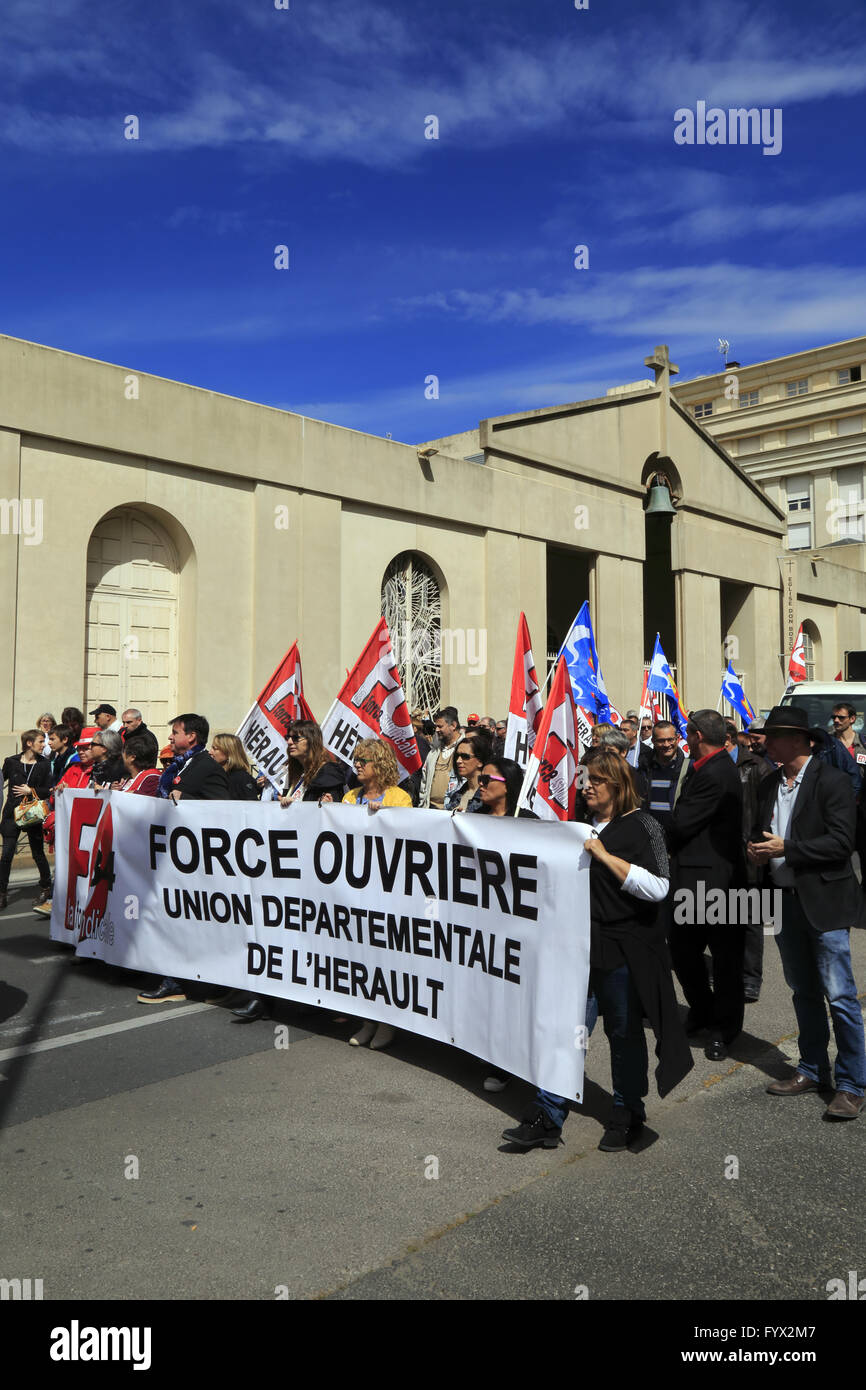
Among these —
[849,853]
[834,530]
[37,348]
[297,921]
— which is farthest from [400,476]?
[834,530]

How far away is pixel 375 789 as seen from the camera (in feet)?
20.5

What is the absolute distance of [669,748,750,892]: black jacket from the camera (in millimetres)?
5949

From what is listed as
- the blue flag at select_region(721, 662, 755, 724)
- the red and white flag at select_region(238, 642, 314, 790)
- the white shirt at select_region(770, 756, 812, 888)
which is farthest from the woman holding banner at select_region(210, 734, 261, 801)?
the blue flag at select_region(721, 662, 755, 724)

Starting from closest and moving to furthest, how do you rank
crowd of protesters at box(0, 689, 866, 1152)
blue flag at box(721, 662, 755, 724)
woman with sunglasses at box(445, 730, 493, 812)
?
crowd of protesters at box(0, 689, 866, 1152) < woman with sunglasses at box(445, 730, 493, 812) < blue flag at box(721, 662, 755, 724)

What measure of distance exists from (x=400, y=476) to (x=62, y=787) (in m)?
11.9

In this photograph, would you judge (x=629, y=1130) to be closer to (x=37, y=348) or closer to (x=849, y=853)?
(x=849, y=853)

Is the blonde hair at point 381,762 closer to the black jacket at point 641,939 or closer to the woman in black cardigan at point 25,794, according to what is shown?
the black jacket at point 641,939

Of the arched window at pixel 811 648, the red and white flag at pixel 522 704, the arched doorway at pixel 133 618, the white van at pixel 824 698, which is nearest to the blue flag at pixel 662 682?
the white van at pixel 824 698

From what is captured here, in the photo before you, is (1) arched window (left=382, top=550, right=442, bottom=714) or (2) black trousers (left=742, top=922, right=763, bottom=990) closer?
(2) black trousers (left=742, top=922, right=763, bottom=990)

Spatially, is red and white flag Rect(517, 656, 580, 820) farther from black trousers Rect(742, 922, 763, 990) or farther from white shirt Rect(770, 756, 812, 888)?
black trousers Rect(742, 922, 763, 990)

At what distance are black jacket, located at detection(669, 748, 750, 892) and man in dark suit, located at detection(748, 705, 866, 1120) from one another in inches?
24.2

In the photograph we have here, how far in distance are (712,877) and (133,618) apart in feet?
37.0

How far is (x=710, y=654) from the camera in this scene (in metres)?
27.0

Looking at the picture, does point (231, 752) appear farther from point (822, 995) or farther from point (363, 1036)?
point (822, 995)
